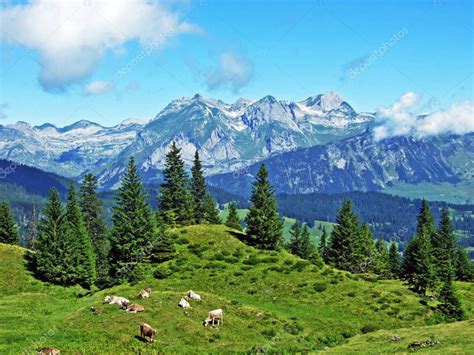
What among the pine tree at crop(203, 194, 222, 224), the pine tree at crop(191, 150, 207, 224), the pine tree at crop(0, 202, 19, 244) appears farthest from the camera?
the pine tree at crop(203, 194, 222, 224)

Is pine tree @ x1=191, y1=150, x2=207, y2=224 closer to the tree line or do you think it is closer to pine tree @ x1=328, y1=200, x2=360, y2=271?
the tree line

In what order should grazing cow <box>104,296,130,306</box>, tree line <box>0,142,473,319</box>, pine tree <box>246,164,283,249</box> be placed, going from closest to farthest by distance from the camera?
grazing cow <box>104,296,130,306</box>
tree line <box>0,142,473,319</box>
pine tree <box>246,164,283,249</box>

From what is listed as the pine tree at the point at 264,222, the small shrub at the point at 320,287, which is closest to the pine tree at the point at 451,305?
the small shrub at the point at 320,287

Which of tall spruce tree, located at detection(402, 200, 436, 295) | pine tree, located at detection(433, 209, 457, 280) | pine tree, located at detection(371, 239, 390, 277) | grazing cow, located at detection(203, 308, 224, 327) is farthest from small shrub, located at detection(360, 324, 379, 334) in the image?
pine tree, located at detection(371, 239, 390, 277)

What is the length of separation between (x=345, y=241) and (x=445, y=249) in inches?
884

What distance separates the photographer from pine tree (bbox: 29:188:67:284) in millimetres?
71375

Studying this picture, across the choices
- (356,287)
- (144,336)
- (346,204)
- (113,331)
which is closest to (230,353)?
(144,336)

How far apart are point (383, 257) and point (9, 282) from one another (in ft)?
302

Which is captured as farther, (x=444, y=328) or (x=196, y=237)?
(x=196, y=237)

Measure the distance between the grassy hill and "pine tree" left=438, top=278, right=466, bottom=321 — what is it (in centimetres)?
296

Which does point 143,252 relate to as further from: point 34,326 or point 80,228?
point 34,326

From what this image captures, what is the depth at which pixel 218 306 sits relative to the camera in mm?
50156

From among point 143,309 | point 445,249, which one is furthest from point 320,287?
point 445,249

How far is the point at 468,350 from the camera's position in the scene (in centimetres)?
3266
